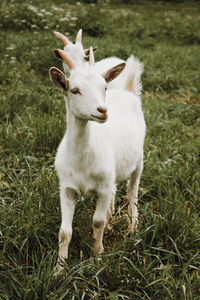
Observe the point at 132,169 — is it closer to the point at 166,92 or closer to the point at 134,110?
the point at 134,110

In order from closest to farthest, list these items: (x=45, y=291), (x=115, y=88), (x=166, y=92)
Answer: (x=45, y=291) → (x=115, y=88) → (x=166, y=92)

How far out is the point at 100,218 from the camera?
8.68 ft

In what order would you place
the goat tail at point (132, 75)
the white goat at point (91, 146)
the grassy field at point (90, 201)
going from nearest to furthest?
the white goat at point (91, 146) < the grassy field at point (90, 201) < the goat tail at point (132, 75)

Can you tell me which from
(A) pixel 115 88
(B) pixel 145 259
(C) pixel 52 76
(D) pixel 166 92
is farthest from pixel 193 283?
(D) pixel 166 92

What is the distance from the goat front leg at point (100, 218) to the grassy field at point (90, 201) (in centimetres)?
11

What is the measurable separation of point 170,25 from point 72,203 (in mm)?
10889

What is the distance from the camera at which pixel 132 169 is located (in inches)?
128

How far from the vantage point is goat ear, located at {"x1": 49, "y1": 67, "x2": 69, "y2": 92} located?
2.21 meters

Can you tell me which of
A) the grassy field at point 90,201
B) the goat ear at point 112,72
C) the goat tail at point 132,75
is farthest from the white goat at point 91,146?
the goat tail at point 132,75

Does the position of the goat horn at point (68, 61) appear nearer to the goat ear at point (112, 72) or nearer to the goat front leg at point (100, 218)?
the goat ear at point (112, 72)

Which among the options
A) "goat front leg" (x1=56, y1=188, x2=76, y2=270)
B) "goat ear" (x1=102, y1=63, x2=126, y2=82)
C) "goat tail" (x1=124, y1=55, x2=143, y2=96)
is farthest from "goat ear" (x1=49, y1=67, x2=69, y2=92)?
"goat tail" (x1=124, y1=55, x2=143, y2=96)

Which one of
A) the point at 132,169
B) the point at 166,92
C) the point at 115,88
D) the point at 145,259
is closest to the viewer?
the point at 145,259

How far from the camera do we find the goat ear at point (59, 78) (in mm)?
2209

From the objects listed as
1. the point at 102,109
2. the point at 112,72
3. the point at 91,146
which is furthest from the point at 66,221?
the point at 112,72
